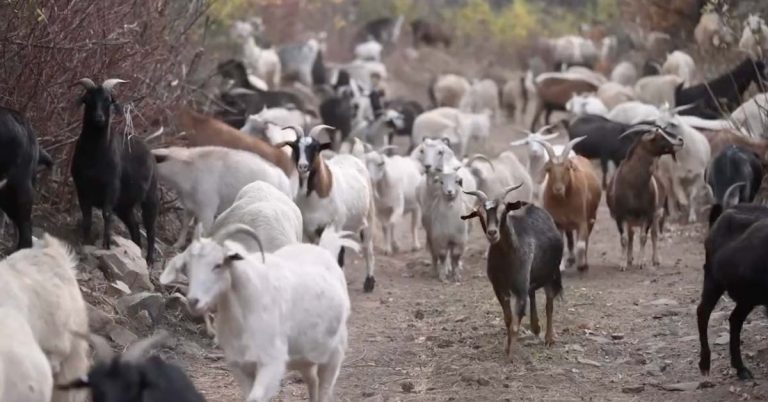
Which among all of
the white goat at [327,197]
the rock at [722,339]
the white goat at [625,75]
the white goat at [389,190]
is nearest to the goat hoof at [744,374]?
the rock at [722,339]

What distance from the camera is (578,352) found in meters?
8.92

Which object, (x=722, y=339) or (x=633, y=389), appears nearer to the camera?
(x=633, y=389)

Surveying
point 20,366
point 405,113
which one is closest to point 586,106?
point 405,113

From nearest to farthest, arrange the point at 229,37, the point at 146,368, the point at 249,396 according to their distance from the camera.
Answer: the point at 146,368, the point at 249,396, the point at 229,37

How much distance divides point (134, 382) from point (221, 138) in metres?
7.22

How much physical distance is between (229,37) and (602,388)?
1752 centimetres

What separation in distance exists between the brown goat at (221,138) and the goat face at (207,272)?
5646 millimetres

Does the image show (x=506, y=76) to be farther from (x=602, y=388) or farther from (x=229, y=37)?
(x=602, y=388)

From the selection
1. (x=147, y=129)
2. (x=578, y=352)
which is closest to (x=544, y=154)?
(x=147, y=129)

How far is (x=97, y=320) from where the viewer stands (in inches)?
319

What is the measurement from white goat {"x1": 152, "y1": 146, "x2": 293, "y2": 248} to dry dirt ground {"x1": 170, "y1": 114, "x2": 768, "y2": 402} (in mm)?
1295

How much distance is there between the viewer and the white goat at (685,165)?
14.3 meters

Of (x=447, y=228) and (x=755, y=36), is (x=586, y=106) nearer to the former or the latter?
(x=755, y=36)

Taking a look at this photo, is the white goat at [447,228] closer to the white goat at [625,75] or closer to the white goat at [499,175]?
the white goat at [499,175]
